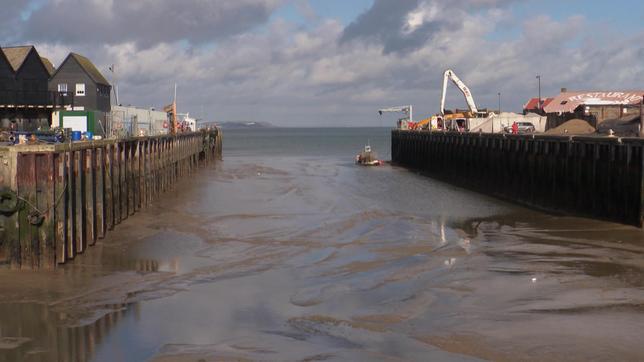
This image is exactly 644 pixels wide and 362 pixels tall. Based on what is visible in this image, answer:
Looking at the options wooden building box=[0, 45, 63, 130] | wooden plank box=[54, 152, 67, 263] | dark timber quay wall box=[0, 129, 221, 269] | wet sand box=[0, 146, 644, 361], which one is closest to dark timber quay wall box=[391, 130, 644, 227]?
wet sand box=[0, 146, 644, 361]

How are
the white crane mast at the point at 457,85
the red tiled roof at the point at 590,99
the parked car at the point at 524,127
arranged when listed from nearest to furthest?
the parked car at the point at 524,127 → the red tiled roof at the point at 590,99 → the white crane mast at the point at 457,85

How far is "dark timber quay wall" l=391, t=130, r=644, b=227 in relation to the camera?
28641mm

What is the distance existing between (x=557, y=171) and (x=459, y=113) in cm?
5135

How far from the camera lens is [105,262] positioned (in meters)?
22.1

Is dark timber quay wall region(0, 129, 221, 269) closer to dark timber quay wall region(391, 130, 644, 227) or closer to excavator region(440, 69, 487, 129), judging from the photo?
dark timber quay wall region(391, 130, 644, 227)

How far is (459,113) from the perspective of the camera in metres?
87.1

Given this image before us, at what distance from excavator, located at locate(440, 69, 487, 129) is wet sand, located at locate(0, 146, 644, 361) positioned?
48.0 meters

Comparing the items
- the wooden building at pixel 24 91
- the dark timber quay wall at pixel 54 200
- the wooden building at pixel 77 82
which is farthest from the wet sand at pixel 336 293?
the wooden building at pixel 77 82

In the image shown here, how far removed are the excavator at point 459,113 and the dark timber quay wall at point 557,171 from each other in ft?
62.6

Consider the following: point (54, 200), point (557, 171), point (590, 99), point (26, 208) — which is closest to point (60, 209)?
point (54, 200)

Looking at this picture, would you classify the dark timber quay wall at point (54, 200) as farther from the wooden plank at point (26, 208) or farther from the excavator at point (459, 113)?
the excavator at point (459, 113)

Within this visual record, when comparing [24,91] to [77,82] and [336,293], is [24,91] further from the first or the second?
[336,293]

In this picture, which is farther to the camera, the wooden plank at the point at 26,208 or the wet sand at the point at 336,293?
the wooden plank at the point at 26,208

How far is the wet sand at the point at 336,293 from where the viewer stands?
14.2 meters
